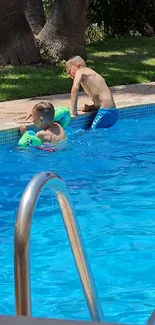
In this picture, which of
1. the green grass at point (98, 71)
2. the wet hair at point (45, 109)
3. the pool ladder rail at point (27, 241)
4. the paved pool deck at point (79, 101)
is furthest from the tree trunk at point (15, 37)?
the pool ladder rail at point (27, 241)

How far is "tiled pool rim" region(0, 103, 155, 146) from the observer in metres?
8.08

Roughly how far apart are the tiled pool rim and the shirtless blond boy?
0.40 meters

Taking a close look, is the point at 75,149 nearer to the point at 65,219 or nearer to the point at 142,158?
the point at 142,158

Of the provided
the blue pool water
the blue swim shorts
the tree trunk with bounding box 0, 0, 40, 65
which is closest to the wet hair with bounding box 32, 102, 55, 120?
the blue pool water

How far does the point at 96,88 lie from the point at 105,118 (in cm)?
41

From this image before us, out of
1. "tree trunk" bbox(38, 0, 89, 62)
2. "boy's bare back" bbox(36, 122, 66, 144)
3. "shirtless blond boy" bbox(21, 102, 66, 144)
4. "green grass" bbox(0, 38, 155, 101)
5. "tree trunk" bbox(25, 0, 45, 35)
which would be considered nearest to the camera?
"shirtless blond boy" bbox(21, 102, 66, 144)

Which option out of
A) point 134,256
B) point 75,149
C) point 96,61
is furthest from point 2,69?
point 134,256

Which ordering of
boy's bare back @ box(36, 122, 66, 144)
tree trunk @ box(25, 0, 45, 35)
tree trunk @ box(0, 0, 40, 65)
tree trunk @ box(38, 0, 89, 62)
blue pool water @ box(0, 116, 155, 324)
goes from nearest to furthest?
blue pool water @ box(0, 116, 155, 324)
boy's bare back @ box(36, 122, 66, 144)
tree trunk @ box(0, 0, 40, 65)
tree trunk @ box(38, 0, 89, 62)
tree trunk @ box(25, 0, 45, 35)

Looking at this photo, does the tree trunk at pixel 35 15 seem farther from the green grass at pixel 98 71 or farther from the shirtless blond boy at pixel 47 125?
the shirtless blond boy at pixel 47 125

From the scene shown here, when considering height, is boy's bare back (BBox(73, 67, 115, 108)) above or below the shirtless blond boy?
above

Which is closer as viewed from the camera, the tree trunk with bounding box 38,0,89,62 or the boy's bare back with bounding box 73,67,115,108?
the boy's bare back with bounding box 73,67,115,108

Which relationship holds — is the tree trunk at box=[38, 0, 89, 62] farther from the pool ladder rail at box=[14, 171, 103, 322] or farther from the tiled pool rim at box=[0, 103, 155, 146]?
the pool ladder rail at box=[14, 171, 103, 322]

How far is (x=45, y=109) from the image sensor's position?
749cm

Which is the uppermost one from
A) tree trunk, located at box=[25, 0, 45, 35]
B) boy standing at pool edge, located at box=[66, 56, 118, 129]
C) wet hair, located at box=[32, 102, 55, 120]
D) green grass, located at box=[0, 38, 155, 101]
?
tree trunk, located at box=[25, 0, 45, 35]
